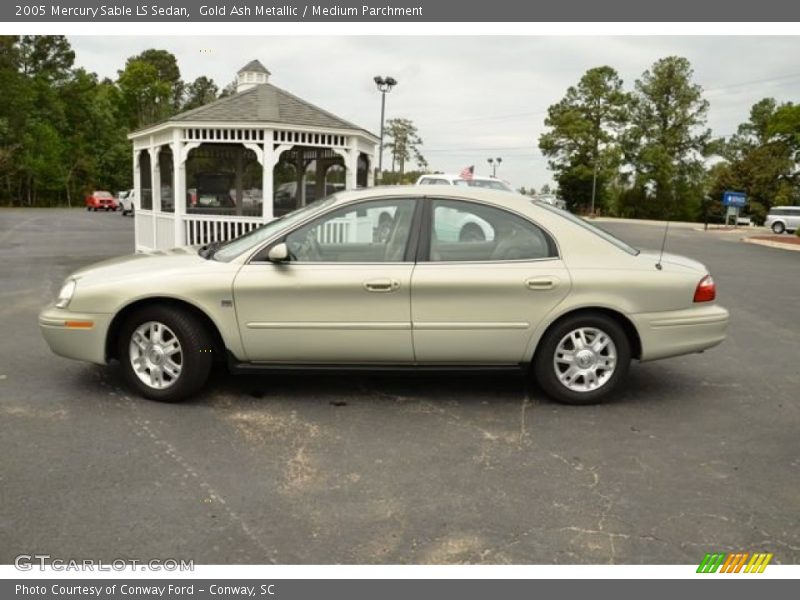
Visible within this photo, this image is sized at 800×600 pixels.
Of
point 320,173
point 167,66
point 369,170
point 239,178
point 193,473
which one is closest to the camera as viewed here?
point 193,473

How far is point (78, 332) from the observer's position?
5137 mm

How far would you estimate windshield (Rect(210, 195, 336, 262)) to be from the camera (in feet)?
17.2

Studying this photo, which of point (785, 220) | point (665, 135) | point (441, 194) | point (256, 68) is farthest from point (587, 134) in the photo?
point (441, 194)

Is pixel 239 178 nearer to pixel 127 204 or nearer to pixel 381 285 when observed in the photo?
pixel 381 285

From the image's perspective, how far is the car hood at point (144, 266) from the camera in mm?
5152

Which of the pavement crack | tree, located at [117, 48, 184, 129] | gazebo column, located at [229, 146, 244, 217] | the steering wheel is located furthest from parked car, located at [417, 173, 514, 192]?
tree, located at [117, 48, 184, 129]

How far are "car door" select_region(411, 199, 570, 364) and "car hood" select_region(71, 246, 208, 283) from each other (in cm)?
164

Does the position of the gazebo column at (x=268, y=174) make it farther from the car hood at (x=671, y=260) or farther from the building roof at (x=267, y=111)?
the car hood at (x=671, y=260)

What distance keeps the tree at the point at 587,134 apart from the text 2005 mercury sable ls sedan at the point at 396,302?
59.5 m

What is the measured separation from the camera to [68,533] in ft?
10.8

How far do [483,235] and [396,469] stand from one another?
194 centimetres

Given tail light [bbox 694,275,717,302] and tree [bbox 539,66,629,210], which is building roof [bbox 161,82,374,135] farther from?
tree [bbox 539,66,629,210]

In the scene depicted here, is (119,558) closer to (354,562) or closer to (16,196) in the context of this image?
(354,562)

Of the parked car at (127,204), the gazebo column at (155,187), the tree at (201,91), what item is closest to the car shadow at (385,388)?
the gazebo column at (155,187)
